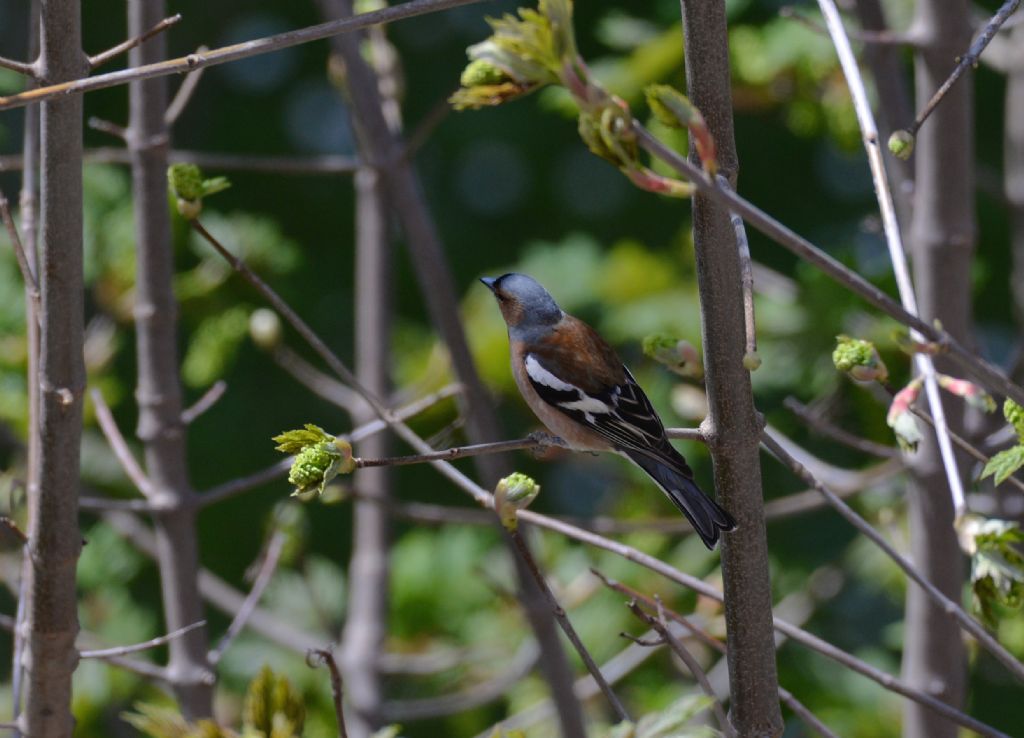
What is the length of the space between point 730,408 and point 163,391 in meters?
1.28

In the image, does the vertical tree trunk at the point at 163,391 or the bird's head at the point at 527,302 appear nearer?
the vertical tree trunk at the point at 163,391

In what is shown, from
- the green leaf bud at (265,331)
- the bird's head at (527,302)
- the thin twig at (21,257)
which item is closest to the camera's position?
the thin twig at (21,257)

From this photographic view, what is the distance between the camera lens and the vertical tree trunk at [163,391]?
83.7 inches

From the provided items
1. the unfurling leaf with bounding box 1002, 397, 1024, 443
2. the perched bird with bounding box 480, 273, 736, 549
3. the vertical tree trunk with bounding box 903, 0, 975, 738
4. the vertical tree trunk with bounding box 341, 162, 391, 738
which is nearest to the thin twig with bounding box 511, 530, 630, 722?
the unfurling leaf with bounding box 1002, 397, 1024, 443

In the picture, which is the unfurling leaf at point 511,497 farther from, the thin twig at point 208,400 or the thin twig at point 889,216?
the thin twig at point 208,400

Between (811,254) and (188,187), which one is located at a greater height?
(188,187)

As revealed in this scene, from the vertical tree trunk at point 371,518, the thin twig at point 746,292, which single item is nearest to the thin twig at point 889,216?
the thin twig at point 746,292

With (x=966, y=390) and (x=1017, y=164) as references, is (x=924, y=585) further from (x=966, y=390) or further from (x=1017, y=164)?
(x=1017, y=164)

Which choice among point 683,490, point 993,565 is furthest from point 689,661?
point 683,490

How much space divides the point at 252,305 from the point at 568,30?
275cm

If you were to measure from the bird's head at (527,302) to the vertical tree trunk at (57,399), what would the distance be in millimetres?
1394

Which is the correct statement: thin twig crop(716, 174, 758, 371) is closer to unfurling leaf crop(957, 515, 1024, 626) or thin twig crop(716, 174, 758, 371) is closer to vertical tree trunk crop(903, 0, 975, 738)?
unfurling leaf crop(957, 515, 1024, 626)

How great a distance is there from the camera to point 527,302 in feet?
9.12

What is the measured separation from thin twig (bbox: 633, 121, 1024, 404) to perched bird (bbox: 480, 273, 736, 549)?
0.95 metres
